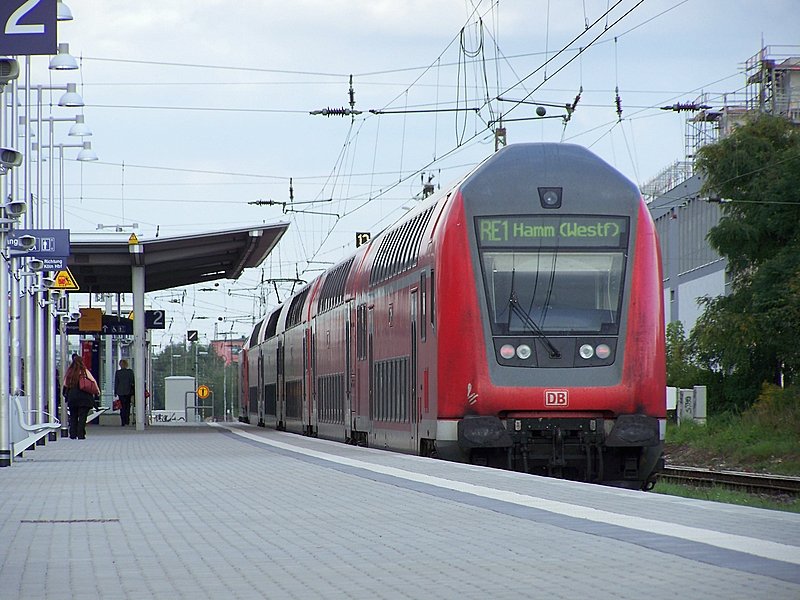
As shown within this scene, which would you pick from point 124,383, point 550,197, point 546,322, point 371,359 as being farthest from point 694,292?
point 546,322

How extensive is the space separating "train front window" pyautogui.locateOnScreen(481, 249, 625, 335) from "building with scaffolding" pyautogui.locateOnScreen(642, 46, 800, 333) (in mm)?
37473

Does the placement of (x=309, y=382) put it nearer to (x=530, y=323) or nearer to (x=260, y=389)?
(x=260, y=389)

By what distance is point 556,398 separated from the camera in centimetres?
1616

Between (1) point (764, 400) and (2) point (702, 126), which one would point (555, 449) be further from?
(2) point (702, 126)

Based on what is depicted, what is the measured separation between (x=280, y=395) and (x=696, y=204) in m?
32.6

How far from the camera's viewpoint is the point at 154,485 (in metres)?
14.9

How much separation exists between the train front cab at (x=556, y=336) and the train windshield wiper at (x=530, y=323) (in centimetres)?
1

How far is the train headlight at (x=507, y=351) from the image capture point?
16.3 metres

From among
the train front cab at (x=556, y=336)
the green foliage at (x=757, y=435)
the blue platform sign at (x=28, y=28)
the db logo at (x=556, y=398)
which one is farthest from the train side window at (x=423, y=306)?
the green foliage at (x=757, y=435)

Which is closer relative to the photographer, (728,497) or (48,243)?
(728,497)

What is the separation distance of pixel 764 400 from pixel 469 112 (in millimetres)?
12309

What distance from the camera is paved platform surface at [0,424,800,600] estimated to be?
6.92 m

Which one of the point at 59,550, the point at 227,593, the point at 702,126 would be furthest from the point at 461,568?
the point at 702,126

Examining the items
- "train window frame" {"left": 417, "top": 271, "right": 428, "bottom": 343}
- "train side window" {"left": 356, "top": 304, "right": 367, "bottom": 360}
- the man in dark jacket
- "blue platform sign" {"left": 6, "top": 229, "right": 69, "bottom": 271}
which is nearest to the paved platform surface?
"train window frame" {"left": 417, "top": 271, "right": 428, "bottom": 343}
